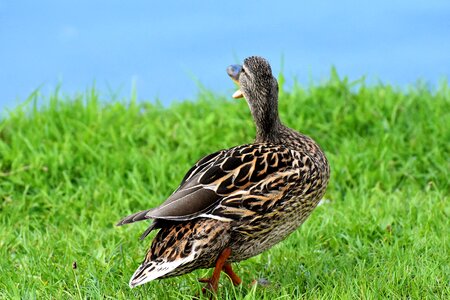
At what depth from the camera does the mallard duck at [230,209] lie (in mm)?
4414

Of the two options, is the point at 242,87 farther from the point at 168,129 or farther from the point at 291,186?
the point at 168,129

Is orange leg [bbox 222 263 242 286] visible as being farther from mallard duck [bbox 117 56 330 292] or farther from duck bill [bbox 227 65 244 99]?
duck bill [bbox 227 65 244 99]

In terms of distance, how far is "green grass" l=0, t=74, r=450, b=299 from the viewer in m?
5.07

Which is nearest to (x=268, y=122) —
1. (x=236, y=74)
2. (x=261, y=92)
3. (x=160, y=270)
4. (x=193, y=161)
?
(x=261, y=92)

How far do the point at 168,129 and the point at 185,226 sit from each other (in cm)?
411

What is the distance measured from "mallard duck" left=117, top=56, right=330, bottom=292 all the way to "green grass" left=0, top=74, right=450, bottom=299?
0.31 m

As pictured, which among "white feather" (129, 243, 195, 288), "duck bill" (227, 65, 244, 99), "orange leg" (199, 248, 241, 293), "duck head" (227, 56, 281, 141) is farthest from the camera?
"duck bill" (227, 65, 244, 99)

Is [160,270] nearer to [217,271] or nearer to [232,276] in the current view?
[217,271]

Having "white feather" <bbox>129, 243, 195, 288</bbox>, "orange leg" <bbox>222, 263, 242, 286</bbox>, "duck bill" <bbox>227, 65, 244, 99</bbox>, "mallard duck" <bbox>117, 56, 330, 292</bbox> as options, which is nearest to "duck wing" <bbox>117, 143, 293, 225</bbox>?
"mallard duck" <bbox>117, 56, 330, 292</bbox>

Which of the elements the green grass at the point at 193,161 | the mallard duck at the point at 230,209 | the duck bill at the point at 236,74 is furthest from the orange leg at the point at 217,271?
the duck bill at the point at 236,74

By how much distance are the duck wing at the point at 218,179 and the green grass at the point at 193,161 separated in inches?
21.4

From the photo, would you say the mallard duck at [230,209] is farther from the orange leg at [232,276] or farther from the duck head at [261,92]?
the duck head at [261,92]

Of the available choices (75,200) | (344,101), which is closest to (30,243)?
(75,200)

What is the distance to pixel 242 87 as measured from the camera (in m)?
5.20
